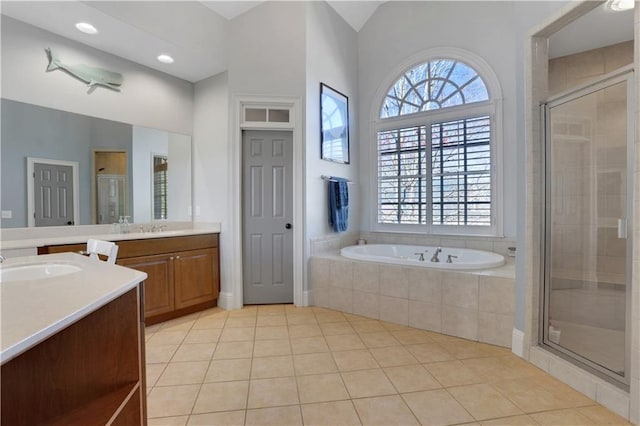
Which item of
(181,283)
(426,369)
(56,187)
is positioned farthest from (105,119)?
(426,369)

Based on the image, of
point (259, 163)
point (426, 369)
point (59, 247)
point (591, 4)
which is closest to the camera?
point (591, 4)

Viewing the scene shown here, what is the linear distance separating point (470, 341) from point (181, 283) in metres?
2.75

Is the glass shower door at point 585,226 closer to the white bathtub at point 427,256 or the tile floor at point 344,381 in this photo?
the tile floor at point 344,381

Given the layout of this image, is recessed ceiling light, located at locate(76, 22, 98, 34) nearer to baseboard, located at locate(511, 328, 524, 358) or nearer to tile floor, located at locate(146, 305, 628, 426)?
tile floor, located at locate(146, 305, 628, 426)

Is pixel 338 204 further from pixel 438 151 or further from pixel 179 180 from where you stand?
pixel 179 180

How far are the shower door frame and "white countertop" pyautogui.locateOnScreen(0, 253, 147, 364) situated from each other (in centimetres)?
243

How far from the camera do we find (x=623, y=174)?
1.82 metres

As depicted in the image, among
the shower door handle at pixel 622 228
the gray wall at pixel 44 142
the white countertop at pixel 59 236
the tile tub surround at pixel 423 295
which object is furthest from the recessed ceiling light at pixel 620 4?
the gray wall at pixel 44 142

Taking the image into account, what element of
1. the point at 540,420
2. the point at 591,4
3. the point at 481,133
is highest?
the point at 591,4

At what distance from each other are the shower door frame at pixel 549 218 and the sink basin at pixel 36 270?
271cm

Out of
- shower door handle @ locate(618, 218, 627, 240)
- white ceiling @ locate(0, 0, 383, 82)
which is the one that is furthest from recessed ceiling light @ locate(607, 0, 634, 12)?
white ceiling @ locate(0, 0, 383, 82)

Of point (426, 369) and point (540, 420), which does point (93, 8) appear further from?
point (540, 420)

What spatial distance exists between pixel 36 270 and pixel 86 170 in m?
1.93

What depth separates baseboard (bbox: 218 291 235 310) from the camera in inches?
134
